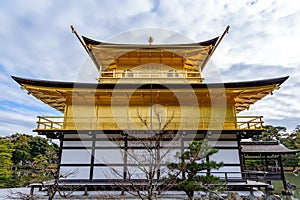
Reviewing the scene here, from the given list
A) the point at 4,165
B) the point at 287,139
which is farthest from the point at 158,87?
the point at 287,139

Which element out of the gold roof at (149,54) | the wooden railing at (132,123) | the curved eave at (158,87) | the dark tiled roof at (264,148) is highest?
the gold roof at (149,54)

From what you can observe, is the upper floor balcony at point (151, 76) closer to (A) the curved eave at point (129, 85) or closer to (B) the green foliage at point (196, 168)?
(A) the curved eave at point (129, 85)

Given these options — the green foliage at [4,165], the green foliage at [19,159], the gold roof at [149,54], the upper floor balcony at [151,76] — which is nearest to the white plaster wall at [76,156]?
the green foliage at [19,159]

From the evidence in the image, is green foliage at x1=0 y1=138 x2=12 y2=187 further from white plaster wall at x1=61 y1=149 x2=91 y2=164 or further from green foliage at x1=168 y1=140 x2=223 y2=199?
green foliage at x1=168 y1=140 x2=223 y2=199

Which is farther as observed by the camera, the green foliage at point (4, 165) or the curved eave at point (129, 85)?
the green foliage at point (4, 165)

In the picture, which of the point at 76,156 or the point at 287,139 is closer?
the point at 76,156

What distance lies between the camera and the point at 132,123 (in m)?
10.4

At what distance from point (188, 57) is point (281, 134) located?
27478mm

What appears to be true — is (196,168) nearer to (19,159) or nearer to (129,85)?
(129,85)

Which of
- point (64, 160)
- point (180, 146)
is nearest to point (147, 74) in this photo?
point (180, 146)

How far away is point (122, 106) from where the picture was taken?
36.3 feet

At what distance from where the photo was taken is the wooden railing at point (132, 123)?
9798 mm

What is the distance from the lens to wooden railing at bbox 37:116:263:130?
980 centimetres

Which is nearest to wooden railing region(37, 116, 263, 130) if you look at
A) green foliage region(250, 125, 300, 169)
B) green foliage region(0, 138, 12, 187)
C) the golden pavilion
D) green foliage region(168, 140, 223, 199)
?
the golden pavilion
